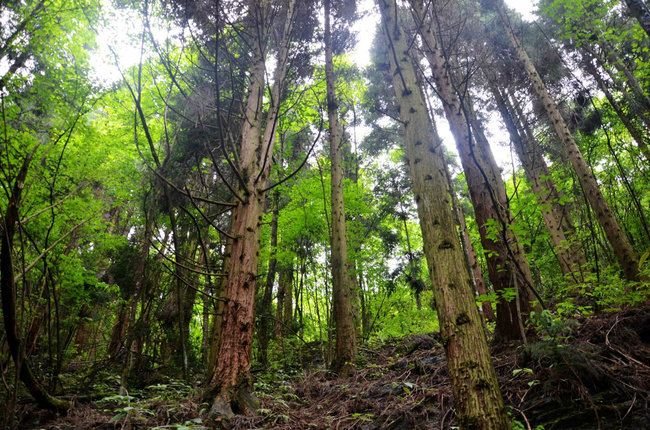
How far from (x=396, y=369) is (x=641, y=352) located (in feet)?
11.3

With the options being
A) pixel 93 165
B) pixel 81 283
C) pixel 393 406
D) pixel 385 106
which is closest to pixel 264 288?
pixel 81 283

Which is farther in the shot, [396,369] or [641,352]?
[396,369]

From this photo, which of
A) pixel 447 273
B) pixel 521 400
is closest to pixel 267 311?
pixel 521 400

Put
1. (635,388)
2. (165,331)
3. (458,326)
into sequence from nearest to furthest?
(458,326) → (635,388) → (165,331)

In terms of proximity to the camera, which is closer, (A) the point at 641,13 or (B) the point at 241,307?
(B) the point at 241,307

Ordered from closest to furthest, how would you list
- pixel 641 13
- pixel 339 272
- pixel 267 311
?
1. pixel 641 13
2. pixel 339 272
3. pixel 267 311

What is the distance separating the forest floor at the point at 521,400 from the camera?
243 centimetres

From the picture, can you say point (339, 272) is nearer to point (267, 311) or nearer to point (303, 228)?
point (303, 228)

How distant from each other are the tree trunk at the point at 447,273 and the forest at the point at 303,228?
13 mm

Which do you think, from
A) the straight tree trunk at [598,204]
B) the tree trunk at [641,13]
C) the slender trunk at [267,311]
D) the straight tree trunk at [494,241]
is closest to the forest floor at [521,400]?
the straight tree trunk at [494,241]

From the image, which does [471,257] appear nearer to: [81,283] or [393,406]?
[393,406]

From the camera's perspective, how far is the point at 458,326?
6.60 feet

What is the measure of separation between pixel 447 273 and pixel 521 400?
63.4 inches

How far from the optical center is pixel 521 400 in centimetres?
281
